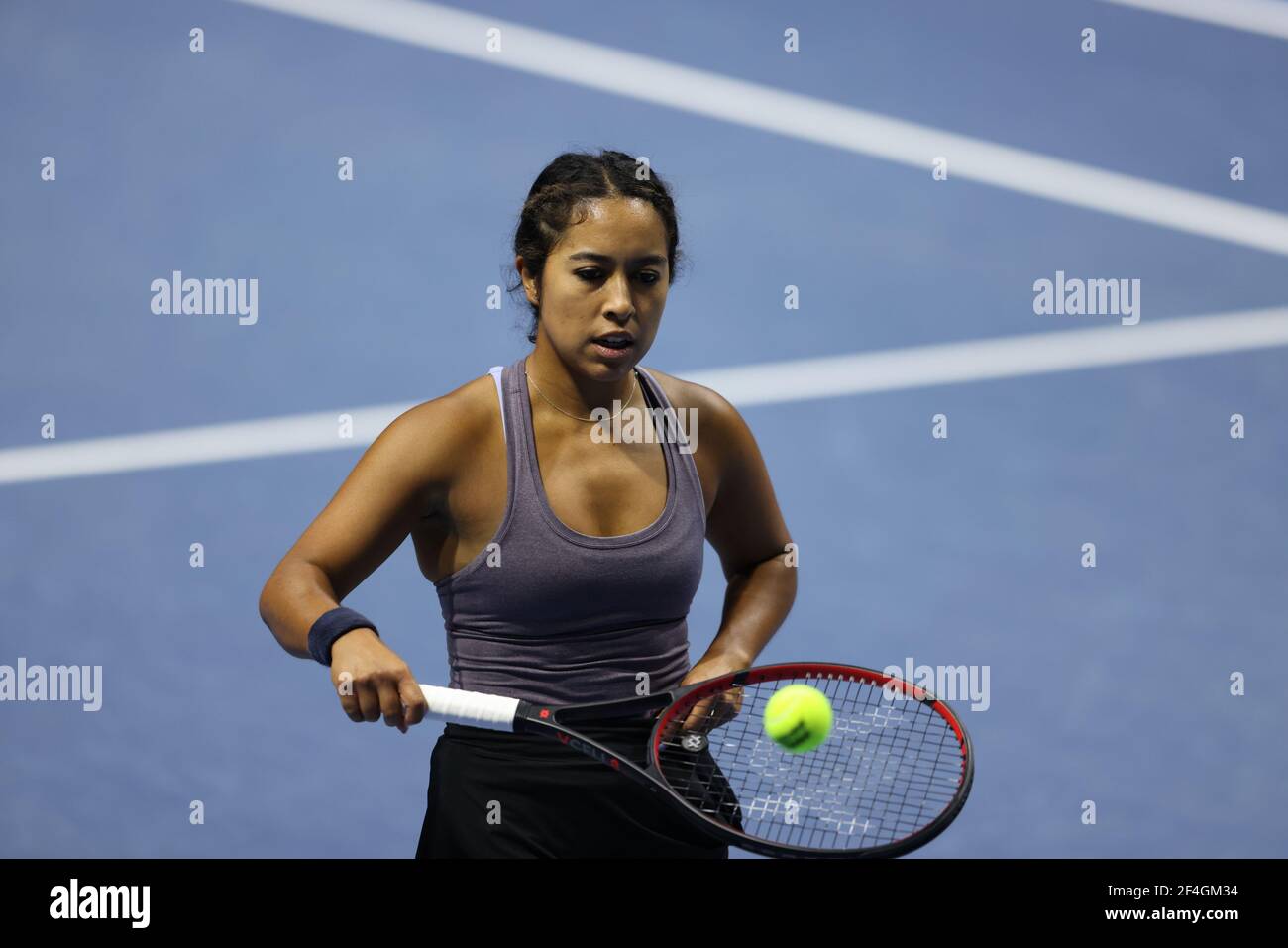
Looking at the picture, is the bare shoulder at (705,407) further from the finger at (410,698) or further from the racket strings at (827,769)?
the finger at (410,698)

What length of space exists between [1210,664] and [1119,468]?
2.11ft

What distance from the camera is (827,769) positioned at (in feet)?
5.59

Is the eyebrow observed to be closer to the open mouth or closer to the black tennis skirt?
the open mouth

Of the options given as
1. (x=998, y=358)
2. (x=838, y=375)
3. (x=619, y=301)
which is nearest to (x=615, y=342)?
(x=619, y=301)

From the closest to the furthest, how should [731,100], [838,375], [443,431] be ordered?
1. [443,431]
2. [838,375]
3. [731,100]

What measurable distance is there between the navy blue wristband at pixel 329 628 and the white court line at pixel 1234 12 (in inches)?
163

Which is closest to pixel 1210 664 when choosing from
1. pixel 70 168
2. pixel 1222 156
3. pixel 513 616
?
pixel 1222 156

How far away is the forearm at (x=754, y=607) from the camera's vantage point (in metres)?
1.79

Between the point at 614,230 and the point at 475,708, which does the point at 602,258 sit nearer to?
the point at 614,230

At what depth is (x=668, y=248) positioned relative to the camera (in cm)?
177

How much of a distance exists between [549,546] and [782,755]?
14.7 inches

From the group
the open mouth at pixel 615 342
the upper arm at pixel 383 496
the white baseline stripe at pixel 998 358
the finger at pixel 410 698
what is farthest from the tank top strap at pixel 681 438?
the white baseline stripe at pixel 998 358

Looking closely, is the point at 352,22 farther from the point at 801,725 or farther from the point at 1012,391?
the point at 801,725

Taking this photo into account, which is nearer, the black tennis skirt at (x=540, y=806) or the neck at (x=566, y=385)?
the black tennis skirt at (x=540, y=806)
